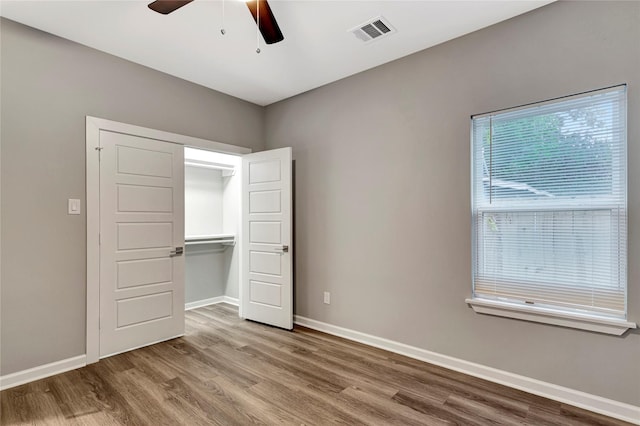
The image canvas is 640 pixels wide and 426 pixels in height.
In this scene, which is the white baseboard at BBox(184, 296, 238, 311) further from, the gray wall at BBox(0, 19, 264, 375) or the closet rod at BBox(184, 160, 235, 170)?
the closet rod at BBox(184, 160, 235, 170)

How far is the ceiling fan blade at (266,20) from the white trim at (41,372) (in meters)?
3.12

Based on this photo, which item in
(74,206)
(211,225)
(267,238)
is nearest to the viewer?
(74,206)

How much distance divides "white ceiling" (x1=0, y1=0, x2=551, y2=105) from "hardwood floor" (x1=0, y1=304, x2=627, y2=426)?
2875mm

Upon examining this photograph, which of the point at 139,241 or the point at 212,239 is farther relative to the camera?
the point at 212,239

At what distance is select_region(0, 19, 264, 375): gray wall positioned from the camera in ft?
8.16

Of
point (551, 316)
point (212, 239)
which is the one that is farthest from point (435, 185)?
point (212, 239)

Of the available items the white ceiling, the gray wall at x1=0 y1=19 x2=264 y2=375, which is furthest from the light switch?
the white ceiling

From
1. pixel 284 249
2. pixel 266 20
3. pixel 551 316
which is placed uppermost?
pixel 266 20

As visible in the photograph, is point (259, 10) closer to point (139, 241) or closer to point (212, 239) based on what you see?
point (139, 241)

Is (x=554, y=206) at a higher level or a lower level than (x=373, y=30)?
lower

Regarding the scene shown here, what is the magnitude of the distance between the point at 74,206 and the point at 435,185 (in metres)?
3.22

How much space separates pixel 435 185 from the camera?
2863 mm

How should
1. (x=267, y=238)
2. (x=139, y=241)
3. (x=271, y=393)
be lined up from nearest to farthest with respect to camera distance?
(x=271, y=393)
(x=139, y=241)
(x=267, y=238)

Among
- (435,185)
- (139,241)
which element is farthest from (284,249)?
(435,185)
